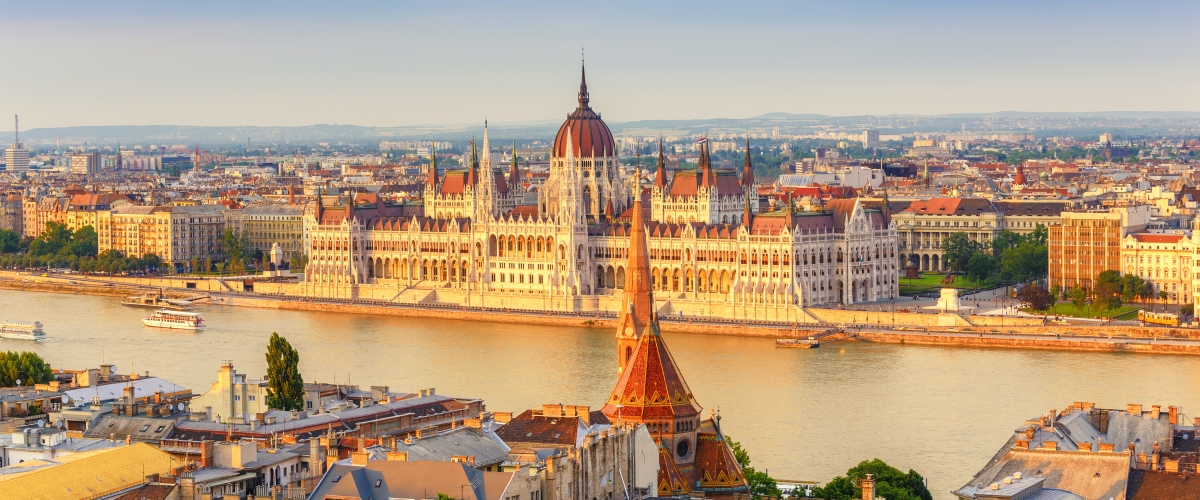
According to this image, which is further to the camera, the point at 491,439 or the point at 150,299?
the point at 150,299

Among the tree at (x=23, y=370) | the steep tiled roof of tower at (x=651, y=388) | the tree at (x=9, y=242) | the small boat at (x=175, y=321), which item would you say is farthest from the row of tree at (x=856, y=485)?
the tree at (x=9, y=242)

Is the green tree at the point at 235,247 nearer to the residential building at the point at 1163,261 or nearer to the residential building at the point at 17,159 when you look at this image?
the residential building at the point at 1163,261

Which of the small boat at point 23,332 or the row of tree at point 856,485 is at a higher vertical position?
the row of tree at point 856,485

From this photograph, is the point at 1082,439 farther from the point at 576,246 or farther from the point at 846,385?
the point at 576,246

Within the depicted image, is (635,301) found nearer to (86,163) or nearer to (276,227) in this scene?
(276,227)

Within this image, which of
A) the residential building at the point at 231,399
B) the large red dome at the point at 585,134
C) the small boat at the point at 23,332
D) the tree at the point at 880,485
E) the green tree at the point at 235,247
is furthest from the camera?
the green tree at the point at 235,247

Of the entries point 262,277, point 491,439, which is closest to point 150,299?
point 262,277
